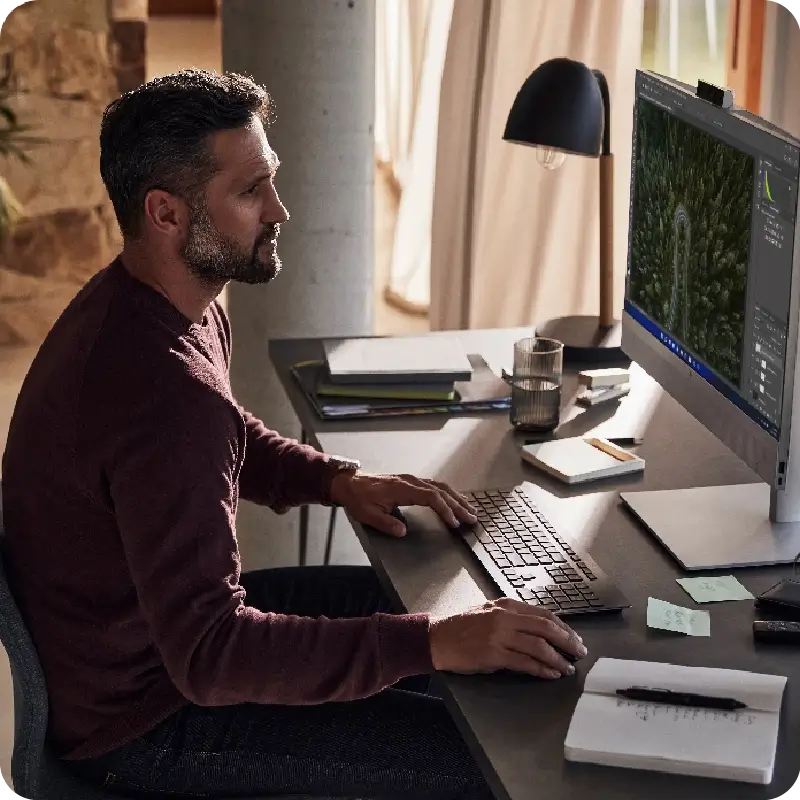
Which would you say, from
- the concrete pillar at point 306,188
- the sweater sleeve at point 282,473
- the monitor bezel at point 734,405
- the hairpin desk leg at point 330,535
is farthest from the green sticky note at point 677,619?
the concrete pillar at point 306,188

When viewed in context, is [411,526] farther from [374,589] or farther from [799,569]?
[799,569]

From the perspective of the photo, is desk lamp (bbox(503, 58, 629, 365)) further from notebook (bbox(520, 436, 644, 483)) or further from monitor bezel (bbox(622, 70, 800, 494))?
notebook (bbox(520, 436, 644, 483))

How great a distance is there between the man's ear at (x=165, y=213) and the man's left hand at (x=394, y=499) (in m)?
0.43

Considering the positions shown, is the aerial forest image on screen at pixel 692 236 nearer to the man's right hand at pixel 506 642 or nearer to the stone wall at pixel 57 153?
the man's right hand at pixel 506 642

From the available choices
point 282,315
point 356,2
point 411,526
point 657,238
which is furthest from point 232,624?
point 356,2

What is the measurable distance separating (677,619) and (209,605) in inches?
19.9

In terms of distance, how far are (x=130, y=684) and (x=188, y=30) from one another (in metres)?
7.18

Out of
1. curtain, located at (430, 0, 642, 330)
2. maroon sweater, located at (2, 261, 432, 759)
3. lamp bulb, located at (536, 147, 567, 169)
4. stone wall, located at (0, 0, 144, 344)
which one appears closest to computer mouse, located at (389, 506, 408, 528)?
maroon sweater, located at (2, 261, 432, 759)

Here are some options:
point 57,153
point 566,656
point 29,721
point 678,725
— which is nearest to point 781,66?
point 566,656

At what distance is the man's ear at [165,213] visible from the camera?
5.19ft

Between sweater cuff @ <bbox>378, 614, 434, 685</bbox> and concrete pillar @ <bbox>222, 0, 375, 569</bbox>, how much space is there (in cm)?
149

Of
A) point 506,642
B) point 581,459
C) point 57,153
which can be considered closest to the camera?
point 506,642

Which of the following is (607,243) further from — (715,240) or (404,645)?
(404,645)

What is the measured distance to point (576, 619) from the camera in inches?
56.9
